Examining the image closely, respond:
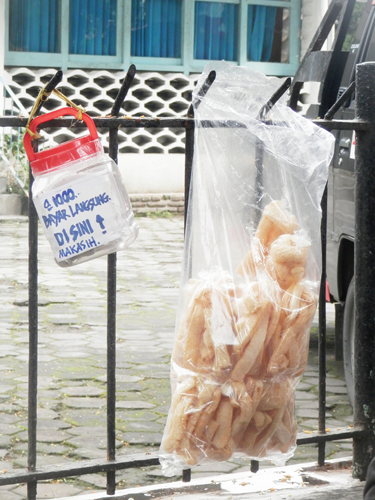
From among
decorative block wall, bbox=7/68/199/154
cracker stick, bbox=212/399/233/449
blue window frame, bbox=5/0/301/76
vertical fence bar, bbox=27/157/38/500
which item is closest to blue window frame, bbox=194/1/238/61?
blue window frame, bbox=5/0/301/76

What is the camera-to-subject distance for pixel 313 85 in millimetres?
14461

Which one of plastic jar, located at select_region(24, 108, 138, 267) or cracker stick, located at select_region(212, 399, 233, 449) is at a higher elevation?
plastic jar, located at select_region(24, 108, 138, 267)

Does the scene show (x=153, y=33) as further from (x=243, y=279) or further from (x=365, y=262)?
(x=243, y=279)

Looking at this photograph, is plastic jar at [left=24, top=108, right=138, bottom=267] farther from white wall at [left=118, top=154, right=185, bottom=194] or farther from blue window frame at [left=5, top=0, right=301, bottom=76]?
blue window frame at [left=5, top=0, right=301, bottom=76]

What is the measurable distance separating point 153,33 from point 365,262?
39.6ft

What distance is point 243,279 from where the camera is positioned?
2.32 metres

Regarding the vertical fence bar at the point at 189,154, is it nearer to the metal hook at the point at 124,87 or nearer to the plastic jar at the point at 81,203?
the metal hook at the point at 124,87

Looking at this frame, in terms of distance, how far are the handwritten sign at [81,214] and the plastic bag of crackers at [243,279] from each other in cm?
28

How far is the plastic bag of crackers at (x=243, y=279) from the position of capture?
2.29 metres

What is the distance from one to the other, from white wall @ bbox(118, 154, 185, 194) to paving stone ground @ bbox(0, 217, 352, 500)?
4.94 metres

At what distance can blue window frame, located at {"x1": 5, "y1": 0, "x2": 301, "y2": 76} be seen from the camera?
534 inches

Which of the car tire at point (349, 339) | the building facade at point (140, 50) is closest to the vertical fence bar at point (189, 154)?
the car tire at point (349, 339)

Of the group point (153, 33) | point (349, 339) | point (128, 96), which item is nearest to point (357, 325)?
point (349, 339)

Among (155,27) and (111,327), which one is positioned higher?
(155,27)
